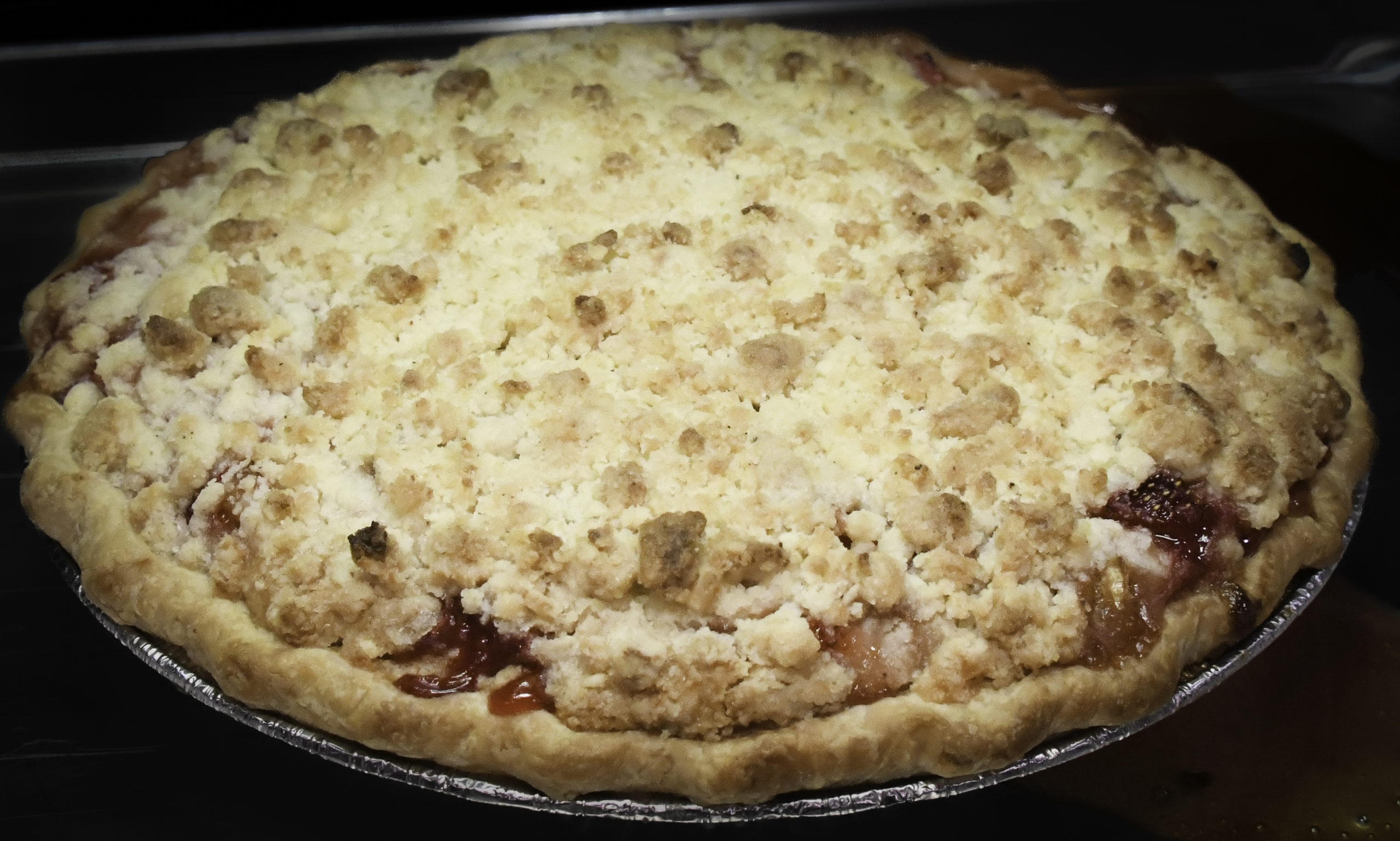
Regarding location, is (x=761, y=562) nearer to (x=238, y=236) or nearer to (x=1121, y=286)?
(x=1121, y=286)

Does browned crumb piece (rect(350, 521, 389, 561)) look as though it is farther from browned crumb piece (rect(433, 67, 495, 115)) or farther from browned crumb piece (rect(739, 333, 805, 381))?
browned crumb piece (rect(433, 67, 495, 115))

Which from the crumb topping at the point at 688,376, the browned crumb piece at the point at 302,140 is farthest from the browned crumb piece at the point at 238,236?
the browned crumb piece at the point at 302,140

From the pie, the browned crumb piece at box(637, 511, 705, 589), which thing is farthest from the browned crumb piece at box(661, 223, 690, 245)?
the browned crumb piece at box(637, 511, 705, 589)

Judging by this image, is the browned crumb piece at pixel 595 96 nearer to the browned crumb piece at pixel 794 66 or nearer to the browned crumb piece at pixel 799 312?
the browned crumb piece at pixel 794 66

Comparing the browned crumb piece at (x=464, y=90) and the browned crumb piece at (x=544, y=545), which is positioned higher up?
the browned crumb piece at (x=464, y=90)

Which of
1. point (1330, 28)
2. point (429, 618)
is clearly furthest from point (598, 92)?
point (1330, 28)

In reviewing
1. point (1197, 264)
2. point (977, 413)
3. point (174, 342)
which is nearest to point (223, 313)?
point (174, 342)

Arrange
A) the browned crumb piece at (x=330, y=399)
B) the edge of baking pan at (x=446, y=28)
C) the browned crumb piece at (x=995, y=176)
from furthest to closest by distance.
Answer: the edge of baking pan at (x=446, y=28) < the browned crumb piece at (x=995, y=176) < the browned crumb piece at (x=330, y=399)
